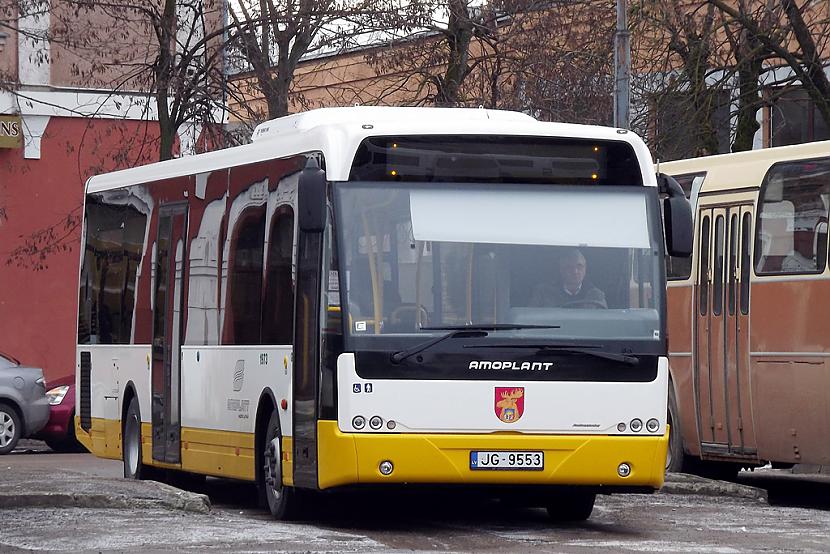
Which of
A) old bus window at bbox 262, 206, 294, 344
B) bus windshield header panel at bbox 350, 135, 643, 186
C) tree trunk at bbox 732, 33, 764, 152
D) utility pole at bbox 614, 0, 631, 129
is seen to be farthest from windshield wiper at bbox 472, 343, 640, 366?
tree trunk at bbox 732, 33, 764, 152

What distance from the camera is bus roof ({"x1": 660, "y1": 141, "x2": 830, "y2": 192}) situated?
16391 mm

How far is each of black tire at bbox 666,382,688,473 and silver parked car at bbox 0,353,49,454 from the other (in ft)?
32.1

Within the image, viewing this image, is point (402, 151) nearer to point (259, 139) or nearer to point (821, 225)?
point (259, 139)

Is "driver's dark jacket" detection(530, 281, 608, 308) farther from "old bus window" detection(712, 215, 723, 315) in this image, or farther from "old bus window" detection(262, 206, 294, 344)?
"old bus window" detection(712, 215, 723, 315)

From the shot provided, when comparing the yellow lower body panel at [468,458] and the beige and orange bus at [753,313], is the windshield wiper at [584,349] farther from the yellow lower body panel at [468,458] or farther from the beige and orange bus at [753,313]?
the beige and orange bus at [753,313]

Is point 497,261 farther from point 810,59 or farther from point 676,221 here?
point 810,59

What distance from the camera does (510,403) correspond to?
12680mm

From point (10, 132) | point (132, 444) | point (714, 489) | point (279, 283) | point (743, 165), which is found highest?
point (10, 132)

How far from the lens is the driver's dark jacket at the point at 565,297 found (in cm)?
1277

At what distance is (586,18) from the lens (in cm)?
2708

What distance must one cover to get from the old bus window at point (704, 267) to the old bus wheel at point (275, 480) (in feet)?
16.8

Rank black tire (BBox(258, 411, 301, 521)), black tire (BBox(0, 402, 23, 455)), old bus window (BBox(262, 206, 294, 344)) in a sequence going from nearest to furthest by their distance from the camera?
old bus window (BBox(262, 206, 294, 344)) < black tire (BBox(258, 411, 301, 521)) < black tire (BBox(0, 402, 23, 455))

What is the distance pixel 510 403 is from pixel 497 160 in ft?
5.37

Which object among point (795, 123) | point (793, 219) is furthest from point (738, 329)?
point (795, 123)
